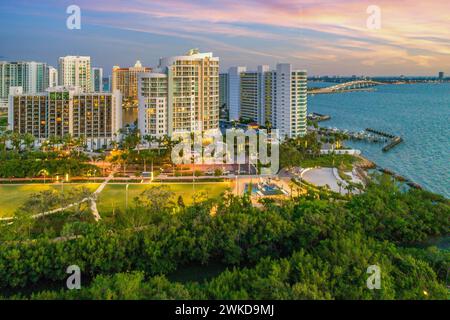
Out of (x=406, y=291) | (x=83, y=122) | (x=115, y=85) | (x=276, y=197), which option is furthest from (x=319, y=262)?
(x=115, y=85)

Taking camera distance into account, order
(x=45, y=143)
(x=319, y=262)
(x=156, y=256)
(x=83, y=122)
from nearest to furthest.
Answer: (x=319, y=262) → (x=156, y=256) → (x=45, y=143) → (x=83, y=122)

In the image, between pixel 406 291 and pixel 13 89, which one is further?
→ pixel 13 89

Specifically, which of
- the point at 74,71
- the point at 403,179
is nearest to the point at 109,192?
the point at 403,179

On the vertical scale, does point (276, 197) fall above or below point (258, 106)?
below

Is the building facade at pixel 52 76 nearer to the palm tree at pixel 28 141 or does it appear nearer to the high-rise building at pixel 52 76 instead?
the high-rise building at pixel 52 76

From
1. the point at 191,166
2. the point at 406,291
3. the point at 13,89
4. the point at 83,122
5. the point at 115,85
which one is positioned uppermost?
the point at 115,85

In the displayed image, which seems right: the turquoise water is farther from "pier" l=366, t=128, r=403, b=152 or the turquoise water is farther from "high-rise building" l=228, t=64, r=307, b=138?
"high-rise building" l=228, t=64, r=307, b=138

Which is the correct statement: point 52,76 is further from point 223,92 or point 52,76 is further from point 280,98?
point 280,98

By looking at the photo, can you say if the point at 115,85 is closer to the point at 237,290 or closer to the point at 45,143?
the point at 45,143
